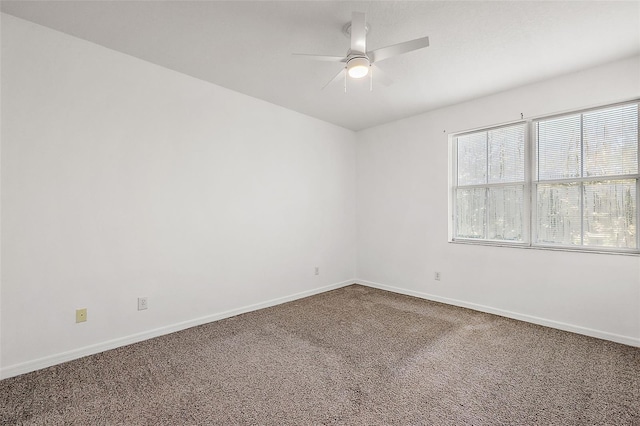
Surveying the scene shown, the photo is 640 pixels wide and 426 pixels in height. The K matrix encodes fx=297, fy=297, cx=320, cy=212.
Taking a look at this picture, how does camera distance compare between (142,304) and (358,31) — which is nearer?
(358,31)

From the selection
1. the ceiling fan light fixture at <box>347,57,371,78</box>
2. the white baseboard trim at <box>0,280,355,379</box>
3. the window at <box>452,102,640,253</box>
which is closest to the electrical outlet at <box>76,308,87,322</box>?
the white baseboard trim at <box>0,280,355,379</box>

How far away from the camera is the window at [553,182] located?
2855 millimetres

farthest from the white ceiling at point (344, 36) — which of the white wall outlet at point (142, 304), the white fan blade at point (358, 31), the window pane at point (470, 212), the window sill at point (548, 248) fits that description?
the white wall outlet at point (142, 304)

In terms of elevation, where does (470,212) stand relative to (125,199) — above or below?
below

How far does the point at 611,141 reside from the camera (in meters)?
2.91

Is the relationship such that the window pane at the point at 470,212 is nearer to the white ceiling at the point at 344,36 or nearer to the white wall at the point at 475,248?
the white wall at the point at 475,248

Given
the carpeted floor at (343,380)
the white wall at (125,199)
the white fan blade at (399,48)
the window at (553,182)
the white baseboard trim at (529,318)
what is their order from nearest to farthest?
the carpeted floor at (343,380)
the white fan blade at (399,48)
the white wall at (125,199)
the white baseboard trim at (529,318)
the window at (553,182)

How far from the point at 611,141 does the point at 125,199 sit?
15.3 ft

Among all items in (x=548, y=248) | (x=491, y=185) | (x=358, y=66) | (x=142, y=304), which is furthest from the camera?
(x=491, y=185)

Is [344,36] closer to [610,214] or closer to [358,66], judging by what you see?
[358,66]

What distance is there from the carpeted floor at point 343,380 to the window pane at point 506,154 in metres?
1.71

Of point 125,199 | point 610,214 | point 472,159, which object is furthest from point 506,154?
point 125,199

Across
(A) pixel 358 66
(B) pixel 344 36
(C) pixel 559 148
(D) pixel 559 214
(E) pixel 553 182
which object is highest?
(B) pixel 344 36

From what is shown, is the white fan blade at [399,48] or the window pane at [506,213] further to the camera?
the window pane at [506,213]
